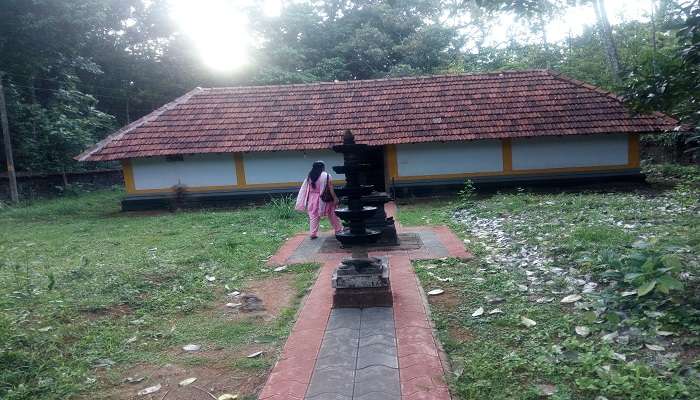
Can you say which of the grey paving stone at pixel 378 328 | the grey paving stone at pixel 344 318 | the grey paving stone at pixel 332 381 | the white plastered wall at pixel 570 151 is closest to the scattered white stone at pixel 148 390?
the grey paving stone at pixel 332 381

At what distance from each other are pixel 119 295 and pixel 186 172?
9.25m

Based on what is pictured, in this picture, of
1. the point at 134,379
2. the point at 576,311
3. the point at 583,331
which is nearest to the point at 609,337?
the point at 583,331

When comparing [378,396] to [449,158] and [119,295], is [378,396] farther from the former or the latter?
[449,158]

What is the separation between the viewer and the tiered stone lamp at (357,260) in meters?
4.61

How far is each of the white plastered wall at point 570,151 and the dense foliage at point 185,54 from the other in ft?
12.1

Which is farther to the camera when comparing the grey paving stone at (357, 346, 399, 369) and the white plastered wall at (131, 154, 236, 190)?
the white plastered wall at (131, 154, 236, 190)

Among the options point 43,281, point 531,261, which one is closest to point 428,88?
point 531,261

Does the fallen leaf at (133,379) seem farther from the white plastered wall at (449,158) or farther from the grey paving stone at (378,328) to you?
the white plastered wall at (449,158)

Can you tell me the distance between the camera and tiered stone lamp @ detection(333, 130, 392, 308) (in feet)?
15.1

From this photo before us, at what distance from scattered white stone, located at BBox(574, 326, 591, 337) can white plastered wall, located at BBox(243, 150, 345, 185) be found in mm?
10489

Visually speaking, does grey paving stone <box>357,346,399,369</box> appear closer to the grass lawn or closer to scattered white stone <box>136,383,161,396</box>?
the grass lawn

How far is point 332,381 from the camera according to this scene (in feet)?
10.6

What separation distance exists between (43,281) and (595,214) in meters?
7.96

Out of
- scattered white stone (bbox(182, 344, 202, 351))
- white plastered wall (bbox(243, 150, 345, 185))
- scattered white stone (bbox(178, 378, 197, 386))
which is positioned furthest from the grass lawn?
white plastered wall (bbox(243, 150, 345, 185))
